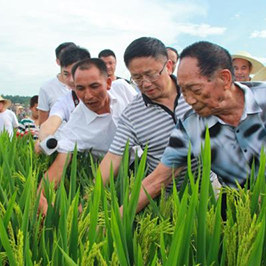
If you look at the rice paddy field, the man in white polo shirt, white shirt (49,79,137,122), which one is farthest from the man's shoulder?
the rice paddy field

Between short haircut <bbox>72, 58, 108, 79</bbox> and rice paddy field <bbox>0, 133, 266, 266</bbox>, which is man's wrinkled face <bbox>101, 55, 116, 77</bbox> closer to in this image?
short haircut <bbox>72, 58, 108, 79</bbox>

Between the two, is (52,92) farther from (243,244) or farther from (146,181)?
(243,244)

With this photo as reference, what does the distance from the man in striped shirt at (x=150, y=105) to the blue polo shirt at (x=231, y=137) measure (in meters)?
0.35

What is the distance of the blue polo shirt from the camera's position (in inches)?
55.9

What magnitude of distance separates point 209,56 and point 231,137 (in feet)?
0.92

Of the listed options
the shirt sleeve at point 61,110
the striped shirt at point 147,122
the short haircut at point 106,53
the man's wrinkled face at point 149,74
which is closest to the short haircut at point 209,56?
the man's wrinkled face at point 149,74

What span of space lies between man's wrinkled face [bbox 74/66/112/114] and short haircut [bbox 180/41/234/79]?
Result: 2.32 feet

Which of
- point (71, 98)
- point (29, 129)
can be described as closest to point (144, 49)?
point (71, 98)

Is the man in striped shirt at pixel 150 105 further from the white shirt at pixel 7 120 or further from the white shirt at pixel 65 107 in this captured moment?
the white shirt at pixel 7 120

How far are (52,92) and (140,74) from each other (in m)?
1.61

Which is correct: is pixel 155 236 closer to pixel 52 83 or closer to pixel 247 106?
pixel 247 106

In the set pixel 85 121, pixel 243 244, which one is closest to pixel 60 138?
pixel 85 121

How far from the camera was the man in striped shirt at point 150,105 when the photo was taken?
1822 millimetres

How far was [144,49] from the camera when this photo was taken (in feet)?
5.93
